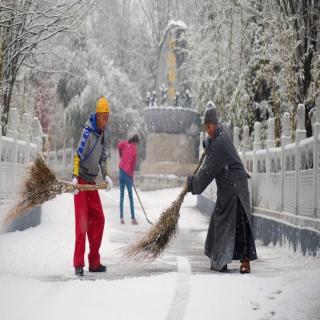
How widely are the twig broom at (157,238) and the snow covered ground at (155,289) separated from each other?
0.67ft

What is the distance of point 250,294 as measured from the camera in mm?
5598

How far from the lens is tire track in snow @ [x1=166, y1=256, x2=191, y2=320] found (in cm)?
504

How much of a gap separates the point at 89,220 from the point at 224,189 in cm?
156

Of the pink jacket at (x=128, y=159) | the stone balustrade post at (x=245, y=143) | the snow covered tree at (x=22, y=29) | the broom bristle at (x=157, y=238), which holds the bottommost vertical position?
the broom bristle at (x=157, y=238)

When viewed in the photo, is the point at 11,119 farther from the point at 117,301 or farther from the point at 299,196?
the point at 117,301

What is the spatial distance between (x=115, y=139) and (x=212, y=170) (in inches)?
1036

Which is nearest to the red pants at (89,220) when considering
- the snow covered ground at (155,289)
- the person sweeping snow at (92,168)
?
the person sweeping snow at (92,168)

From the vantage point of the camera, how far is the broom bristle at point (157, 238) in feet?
24.5

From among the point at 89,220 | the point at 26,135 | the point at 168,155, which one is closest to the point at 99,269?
the point at 89,220

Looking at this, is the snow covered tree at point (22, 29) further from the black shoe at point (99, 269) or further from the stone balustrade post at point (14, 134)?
the black shoe at point (99, 269)

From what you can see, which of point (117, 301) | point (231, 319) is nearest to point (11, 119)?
point (117, 301)

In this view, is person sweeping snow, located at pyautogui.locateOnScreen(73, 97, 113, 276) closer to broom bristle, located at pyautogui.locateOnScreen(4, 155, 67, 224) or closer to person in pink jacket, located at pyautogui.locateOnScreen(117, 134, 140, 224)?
broom bristle, located at pyautogui.locateOnScreen(4, 155, 67, 224)

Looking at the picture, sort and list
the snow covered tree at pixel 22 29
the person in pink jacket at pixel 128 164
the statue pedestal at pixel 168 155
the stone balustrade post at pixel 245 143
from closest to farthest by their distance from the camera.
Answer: the snow covered tree at pixel 22 29, the stone balustrade post at pixel 245 143, the person in pink jacket at pixel 128 164, the statue pedestal at pixel 168 155

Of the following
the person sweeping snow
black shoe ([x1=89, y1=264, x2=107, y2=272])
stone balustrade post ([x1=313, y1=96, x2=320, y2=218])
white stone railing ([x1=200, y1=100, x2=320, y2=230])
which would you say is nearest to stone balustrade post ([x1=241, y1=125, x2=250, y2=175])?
white stone railing ([x1=200, y1=100, x2=320, y2=230])
